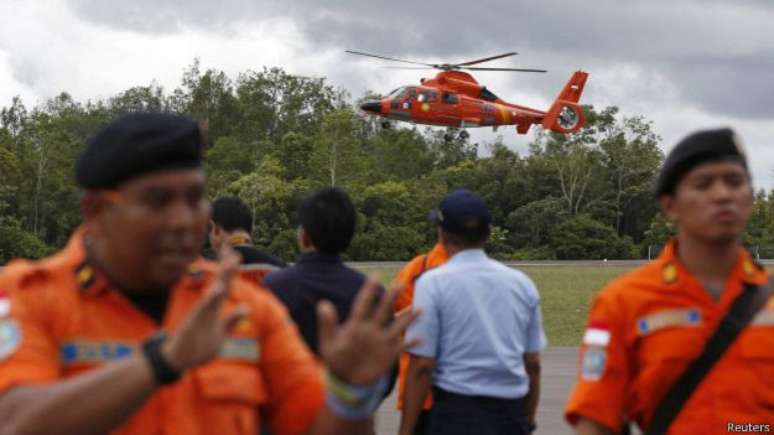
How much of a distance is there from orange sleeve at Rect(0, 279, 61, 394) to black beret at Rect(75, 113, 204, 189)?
285mm

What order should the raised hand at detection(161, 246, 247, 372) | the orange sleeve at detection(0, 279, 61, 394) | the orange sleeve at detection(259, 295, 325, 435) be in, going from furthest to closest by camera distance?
1. the orange sleeve at detection(259, 295, 325, 435)
2. the orange sleeve at detection(0, 279, 61, 394)
3. the raised hand at detection(161, 246, 247, 372)

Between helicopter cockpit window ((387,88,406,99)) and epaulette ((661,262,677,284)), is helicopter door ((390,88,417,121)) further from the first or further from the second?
epaulette ((661,262,677,284))

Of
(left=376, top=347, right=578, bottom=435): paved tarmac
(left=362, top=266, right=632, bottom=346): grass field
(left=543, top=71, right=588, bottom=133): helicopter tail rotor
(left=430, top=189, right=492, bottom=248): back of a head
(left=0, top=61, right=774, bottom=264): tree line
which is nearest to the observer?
(left=430, top=189, right=492, bottom=248): back of a head

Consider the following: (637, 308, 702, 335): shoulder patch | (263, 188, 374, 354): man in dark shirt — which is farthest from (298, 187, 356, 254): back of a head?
(637, 308, 702, 335): shoulder patch

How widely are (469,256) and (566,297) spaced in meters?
26.4

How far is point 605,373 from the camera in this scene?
12.6 feet

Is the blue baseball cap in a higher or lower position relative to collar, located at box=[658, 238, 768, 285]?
lower

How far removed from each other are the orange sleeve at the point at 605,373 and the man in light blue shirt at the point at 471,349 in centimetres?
197

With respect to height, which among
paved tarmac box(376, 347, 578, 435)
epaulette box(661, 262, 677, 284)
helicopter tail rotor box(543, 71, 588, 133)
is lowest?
paved tarmac box(376, 347, 578, 435)

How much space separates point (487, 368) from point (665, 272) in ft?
6.72

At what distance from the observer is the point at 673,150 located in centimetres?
407

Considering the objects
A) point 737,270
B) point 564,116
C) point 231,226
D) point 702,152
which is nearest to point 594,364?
point 737,270

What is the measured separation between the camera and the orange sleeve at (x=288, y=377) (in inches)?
115

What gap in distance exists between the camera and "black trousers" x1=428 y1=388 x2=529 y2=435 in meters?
5.82
